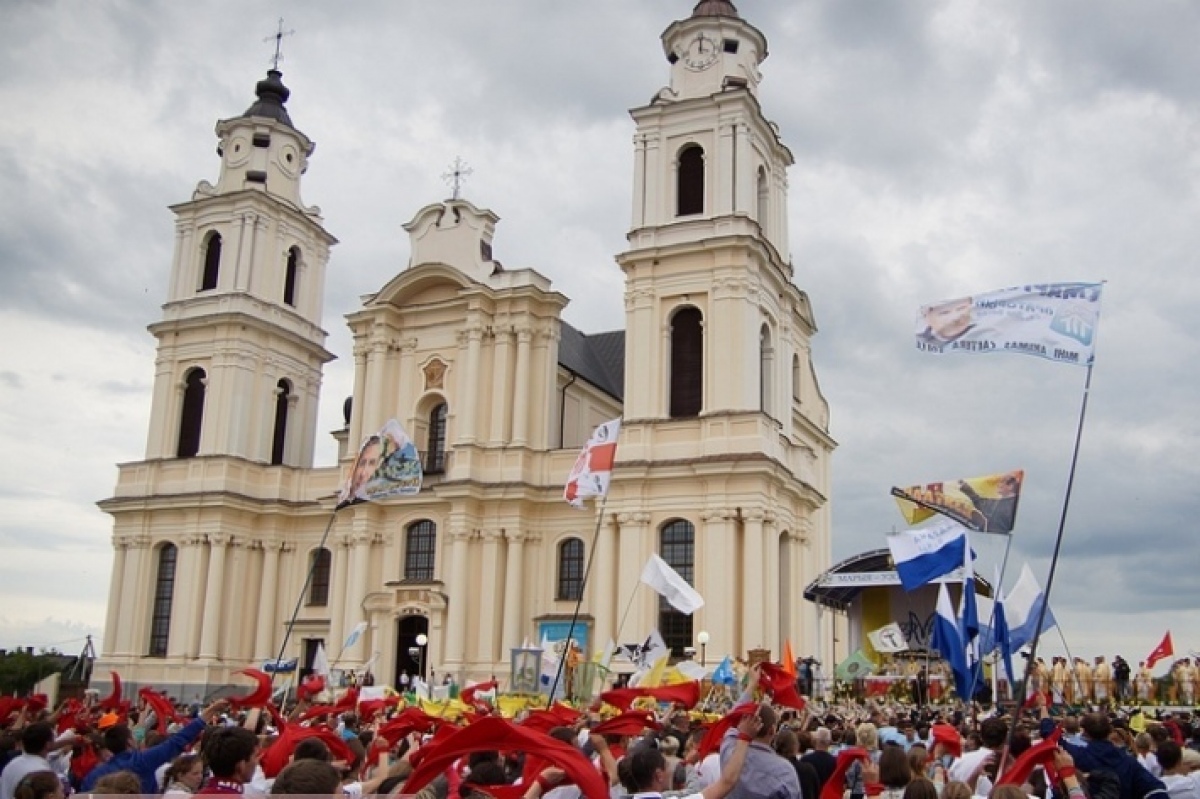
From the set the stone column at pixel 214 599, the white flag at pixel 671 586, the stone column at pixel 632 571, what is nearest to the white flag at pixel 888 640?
the stone column at pixel 632 571

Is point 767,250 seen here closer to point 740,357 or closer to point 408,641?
point 740,357

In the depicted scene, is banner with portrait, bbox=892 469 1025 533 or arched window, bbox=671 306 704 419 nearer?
banner with portrait, bbox=892 469 1025 533

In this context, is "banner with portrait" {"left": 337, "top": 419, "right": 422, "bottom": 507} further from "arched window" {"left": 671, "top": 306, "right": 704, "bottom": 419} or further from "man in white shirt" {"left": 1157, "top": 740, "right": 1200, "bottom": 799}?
"man in white shirt" {"left": 1157, "top": 740, "right": 1200, "bottom": 799}

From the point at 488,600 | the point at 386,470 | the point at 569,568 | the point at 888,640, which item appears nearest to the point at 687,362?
the point at 569,568

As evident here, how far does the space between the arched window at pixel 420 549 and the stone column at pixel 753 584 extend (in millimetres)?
11335

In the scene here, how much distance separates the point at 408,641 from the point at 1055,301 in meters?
30.1

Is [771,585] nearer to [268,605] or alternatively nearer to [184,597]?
[268,605]

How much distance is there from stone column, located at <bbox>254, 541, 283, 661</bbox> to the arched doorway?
20.9 feet

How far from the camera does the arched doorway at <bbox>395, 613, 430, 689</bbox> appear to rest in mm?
38344

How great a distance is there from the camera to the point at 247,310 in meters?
45.1

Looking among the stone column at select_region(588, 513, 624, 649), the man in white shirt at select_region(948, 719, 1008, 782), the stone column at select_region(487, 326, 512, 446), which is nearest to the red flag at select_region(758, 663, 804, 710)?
the man in white shirt at select_region(948, 719, 1008, 782)

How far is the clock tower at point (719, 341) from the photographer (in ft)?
112

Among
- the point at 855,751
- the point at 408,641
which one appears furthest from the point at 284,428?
the point at 855,751

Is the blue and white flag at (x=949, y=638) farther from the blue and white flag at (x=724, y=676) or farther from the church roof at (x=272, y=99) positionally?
the church roof at (x=272, y=99)
